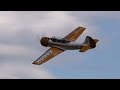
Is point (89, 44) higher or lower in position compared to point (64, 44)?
lower

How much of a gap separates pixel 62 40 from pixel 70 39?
6.98 feet

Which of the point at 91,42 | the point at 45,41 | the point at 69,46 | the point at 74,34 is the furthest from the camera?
the point at 74,34

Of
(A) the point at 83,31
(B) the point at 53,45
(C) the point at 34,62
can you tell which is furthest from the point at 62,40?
(C) the point at 34,62

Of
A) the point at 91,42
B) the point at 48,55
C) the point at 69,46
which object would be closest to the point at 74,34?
the point at 69,46

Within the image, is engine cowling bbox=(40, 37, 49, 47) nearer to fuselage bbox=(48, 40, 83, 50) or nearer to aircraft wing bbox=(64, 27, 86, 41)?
fuselage bbox=(48, 40, 83, 50)

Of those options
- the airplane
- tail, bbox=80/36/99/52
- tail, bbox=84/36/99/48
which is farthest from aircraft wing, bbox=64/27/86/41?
tail, bbox=84/36/99/48

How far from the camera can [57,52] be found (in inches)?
2053

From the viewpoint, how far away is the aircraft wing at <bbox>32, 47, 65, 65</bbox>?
153 ft

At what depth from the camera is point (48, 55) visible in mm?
50156

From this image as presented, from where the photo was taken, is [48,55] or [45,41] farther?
[45,41]

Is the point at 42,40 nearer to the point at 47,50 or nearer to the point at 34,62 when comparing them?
the point at 47,50

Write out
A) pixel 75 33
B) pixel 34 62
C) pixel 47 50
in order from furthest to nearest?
pixel 75 33
pixel 47 50
pixel 34 62

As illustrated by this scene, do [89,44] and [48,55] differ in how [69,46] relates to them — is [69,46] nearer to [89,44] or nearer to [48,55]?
[89,44]

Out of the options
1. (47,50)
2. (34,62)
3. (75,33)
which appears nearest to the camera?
(34,62)
